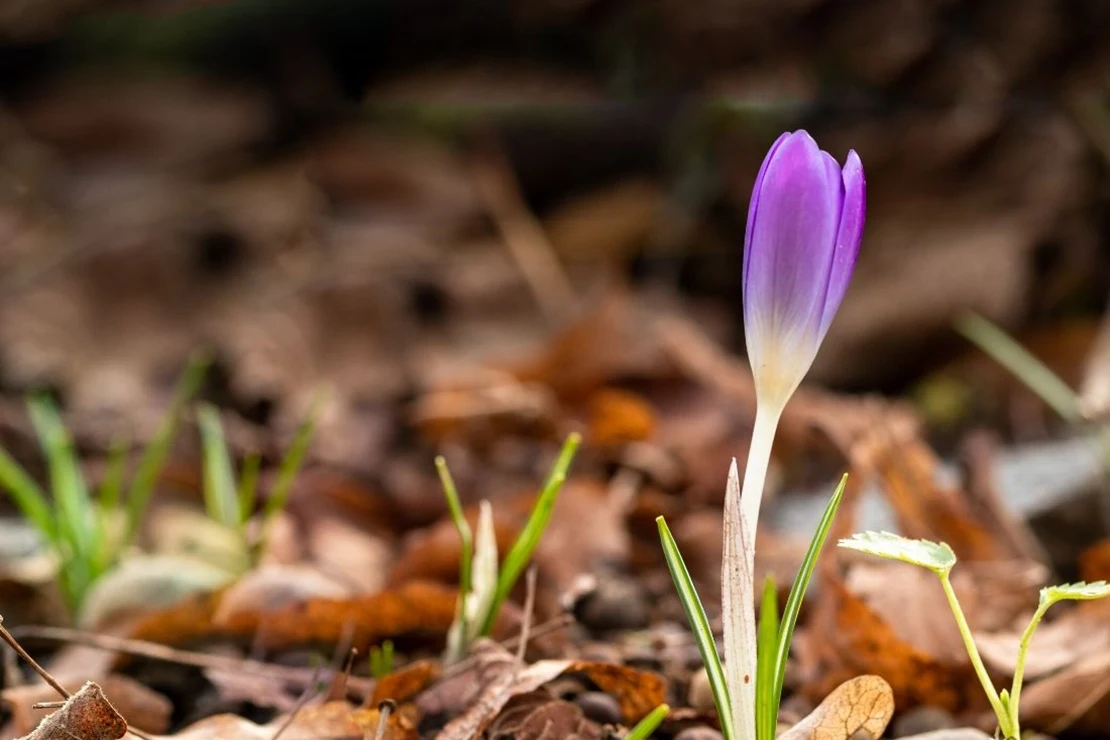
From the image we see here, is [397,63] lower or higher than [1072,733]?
higher

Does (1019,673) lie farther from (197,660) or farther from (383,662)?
(197,660)

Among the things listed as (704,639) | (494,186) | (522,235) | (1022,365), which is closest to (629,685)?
(704,639)

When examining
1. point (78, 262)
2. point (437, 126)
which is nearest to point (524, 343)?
point (437, 126)

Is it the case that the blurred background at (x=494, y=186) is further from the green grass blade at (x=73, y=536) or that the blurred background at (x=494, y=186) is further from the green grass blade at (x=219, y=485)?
the green grass blade at (x=73, y=536)

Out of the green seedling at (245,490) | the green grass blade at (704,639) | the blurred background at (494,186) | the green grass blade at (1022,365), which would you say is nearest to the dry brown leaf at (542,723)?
the green grass blade at (704,639)

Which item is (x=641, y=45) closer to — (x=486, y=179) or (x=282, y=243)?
(x=486, y=179)

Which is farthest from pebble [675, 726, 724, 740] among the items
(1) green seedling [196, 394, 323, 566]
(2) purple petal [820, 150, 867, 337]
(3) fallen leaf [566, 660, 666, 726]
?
(1) green seedling [196, 394, 323, 566]

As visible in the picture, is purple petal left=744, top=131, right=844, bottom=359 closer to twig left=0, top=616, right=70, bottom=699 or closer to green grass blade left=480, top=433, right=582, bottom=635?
green grass blade left=480, top=433, right=582, bottom=635
